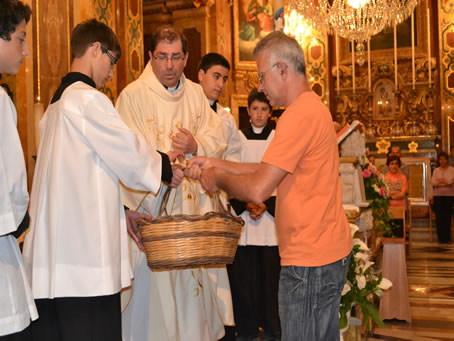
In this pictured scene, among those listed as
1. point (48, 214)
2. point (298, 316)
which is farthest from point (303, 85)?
point (48, 214)

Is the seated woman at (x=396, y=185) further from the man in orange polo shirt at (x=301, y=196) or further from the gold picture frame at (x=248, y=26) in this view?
the man in orange polo shirt at (x=301, y=196)

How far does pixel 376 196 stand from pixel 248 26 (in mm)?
10362

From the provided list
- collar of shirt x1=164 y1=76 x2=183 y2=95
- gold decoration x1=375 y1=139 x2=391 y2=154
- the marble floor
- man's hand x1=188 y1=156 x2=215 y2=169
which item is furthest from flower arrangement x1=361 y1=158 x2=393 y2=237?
gold decoration x1=375 y1=139 x2=391 y2=154

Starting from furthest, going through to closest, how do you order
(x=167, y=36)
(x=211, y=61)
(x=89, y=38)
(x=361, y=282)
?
1. (x=211, y=61)
2. (x=361, y=282)
3. (x=167, y=36)
4. (x=89, y=38)

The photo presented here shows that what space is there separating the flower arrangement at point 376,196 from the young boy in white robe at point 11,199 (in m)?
4.38

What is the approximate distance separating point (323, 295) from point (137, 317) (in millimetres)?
1449

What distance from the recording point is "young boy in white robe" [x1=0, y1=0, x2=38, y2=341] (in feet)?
6.25

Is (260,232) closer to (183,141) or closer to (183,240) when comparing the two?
(183,141)

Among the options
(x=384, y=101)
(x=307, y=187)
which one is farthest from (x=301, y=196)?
(x=384, y=101)

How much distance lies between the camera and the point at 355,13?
8055 millimetres

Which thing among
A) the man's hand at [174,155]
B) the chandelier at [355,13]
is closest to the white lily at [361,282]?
the man's hand at [174,155]

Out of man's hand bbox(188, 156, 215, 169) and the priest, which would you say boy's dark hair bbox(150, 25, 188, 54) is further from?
man's hand bbox(188, 156, 215, 169)

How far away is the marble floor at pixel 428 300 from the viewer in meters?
5.25

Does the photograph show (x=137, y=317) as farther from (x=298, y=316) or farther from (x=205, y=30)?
(x=205, y=30)
